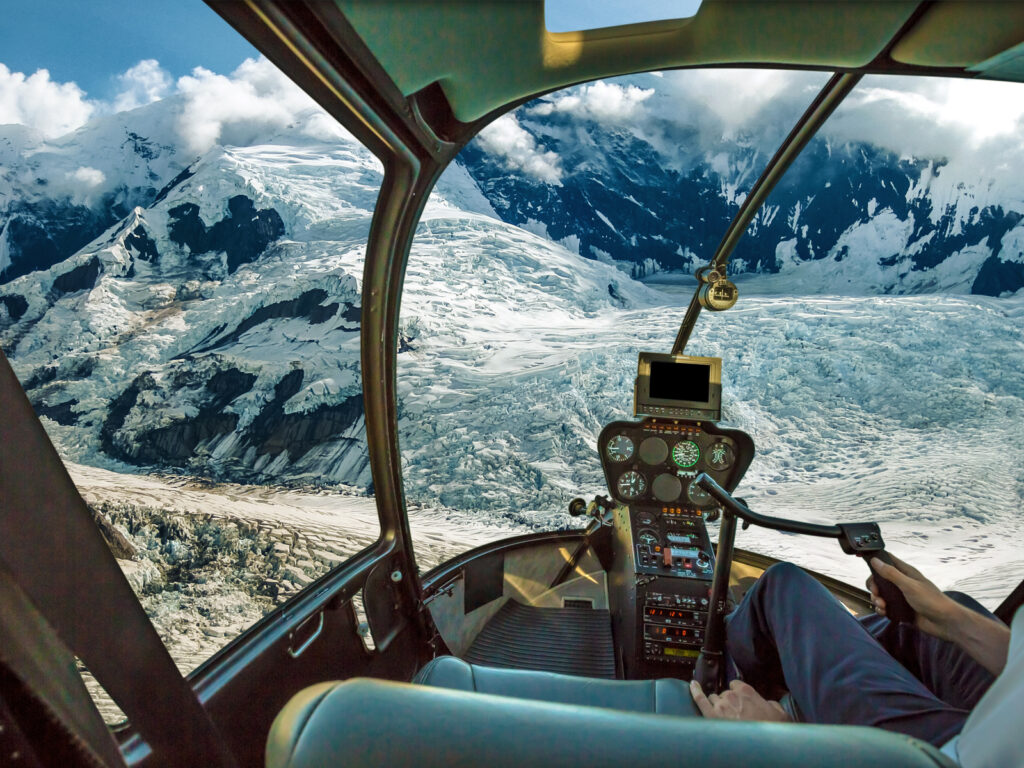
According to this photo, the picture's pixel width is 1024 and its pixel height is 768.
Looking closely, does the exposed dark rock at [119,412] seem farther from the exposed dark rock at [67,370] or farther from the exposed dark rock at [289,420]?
the exposed dark rock at [289,420]

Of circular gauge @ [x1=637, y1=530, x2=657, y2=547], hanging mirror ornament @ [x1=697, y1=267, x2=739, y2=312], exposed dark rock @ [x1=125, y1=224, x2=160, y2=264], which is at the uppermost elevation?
exposed dark rock @ [x1=125, y1=224, x2=160, y2=264]

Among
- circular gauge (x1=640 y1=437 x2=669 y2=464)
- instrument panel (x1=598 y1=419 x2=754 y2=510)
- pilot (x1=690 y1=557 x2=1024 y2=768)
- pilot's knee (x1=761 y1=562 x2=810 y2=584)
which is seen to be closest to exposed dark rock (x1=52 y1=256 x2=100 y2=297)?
pilot (x1=690 y1=557 x2=1024 y2=768)

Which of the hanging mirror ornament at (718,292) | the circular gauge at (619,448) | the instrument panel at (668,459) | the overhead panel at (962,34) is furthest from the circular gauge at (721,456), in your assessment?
the overhead panel at (962,34)

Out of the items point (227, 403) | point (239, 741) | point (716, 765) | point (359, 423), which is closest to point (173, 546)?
point (359, 423)

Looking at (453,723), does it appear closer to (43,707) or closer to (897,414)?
(43,707)

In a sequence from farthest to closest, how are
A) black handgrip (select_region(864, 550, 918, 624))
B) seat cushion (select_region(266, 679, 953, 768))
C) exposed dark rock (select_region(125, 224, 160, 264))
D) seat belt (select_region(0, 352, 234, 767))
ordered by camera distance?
exposed dark rock (select_region(125, 224, 160, 264)) → black handgrip (select_region(864, 550, 918, 624)) → seat belt (select_region(0, 352, 234, 767)) → seat cushion (select_region(266, 679, 953, 768))

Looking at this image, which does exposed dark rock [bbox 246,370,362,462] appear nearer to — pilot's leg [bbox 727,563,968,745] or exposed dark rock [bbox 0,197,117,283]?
exposed dark rock [bbox 0,197,117,283]
